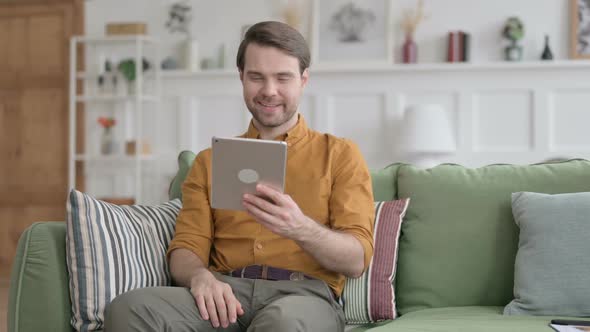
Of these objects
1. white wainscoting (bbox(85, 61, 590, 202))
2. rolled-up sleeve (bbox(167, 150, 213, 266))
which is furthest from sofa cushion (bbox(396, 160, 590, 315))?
white wainscoting (bbox(85, 61, 590, 202))

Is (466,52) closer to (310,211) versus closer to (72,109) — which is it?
Answer: (72,109)

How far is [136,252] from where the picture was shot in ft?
7.09

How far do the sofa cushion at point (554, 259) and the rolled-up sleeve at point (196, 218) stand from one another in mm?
870

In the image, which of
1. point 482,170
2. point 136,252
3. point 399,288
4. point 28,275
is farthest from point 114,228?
point 482,170

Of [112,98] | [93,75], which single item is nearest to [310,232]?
[112,98]

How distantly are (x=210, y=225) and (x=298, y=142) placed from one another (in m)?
0.35

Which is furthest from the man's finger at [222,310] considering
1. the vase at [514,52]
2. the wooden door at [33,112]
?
the wooden door at [33,112]

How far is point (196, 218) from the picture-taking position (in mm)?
2242

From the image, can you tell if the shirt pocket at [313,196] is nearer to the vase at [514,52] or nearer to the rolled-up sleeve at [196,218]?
the rolled-up sleeve at [196,218]

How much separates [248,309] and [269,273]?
13 cm

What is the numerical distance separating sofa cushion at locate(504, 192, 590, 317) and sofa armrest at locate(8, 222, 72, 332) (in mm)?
1216

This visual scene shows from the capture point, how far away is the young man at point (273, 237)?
1.89 metres

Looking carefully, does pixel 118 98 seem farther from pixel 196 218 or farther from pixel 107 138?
pixel 196 218

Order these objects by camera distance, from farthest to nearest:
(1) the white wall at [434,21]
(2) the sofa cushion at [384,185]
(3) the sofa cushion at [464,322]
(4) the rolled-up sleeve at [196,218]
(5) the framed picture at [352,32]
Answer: (5) the framed picture at [352,32] → (1) the white wall at [434,21] → (2) the sofa cushion at [384,185] → (4) the rolled-up sleeve at [196,218] → (3) the sofa cushion at [464,322]
